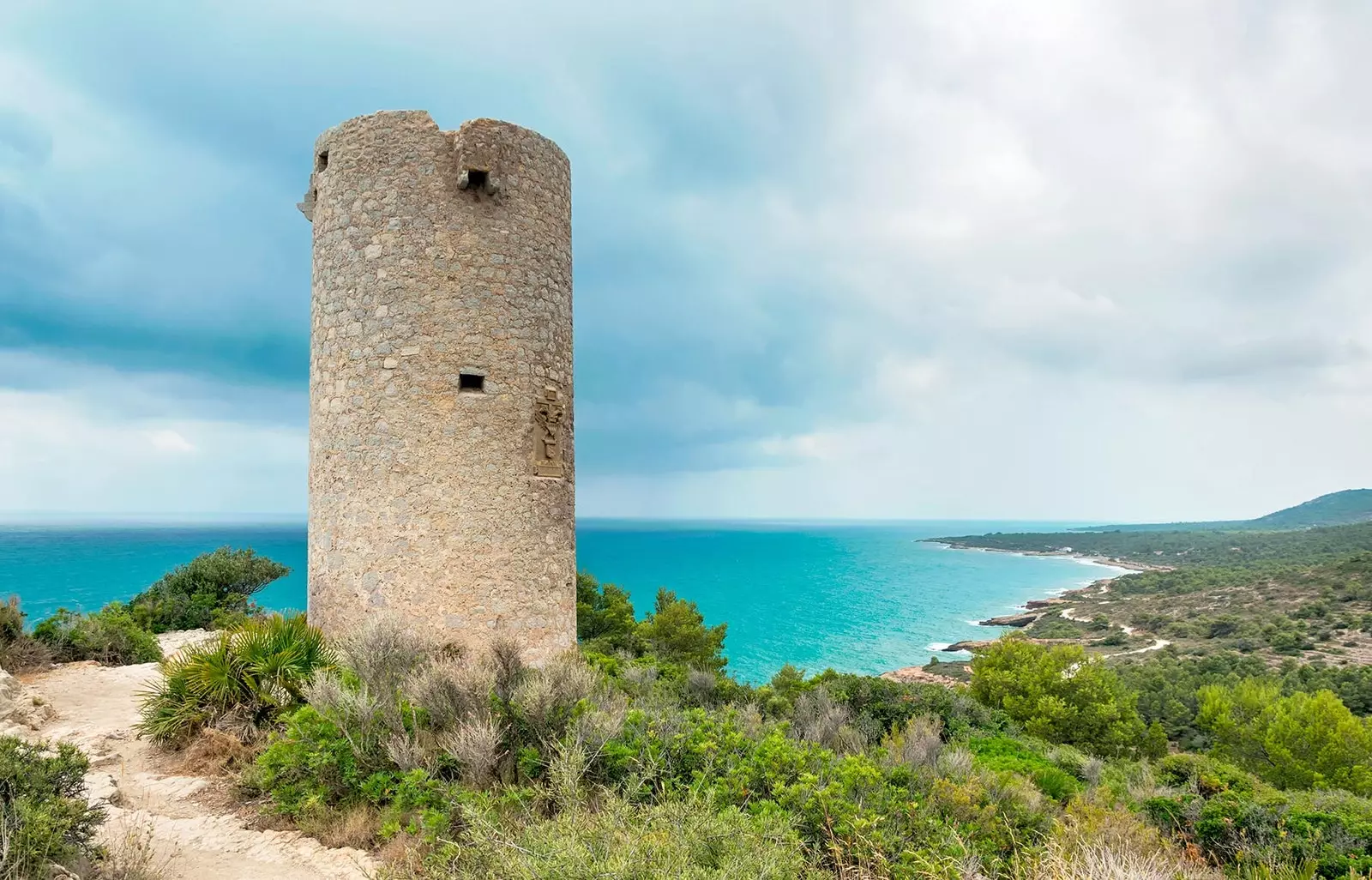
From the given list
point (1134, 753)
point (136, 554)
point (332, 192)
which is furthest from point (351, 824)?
point (136, 554)

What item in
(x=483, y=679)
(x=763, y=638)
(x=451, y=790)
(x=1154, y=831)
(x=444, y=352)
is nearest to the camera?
(x=451, y=790)

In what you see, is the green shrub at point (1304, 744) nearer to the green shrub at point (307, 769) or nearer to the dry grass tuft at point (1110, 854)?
the dry grass tuft at point (1110, 854)

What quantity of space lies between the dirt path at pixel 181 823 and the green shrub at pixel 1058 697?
55.1 ft

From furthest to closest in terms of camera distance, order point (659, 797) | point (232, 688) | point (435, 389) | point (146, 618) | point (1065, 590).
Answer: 1. point (1065, 590)
2. point (146, 618)
3. point (435, 389)
4. point (232, 688)
5. point (659, 797)

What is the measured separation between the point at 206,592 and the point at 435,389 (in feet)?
38.6

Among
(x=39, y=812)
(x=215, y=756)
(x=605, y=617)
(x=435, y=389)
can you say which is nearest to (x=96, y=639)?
(x=215, y=756)

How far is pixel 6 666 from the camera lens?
834cm

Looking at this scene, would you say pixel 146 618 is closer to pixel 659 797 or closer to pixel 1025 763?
pixel 659 797

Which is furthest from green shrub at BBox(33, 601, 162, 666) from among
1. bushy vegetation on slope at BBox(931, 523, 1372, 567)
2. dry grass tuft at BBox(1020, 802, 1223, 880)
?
bushy vegetation on slope at BBox(931, 523, 1372, 567)

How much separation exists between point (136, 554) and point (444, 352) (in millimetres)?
114383

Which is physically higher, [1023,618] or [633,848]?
[633,848]

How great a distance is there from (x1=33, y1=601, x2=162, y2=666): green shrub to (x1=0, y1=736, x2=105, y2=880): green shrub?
761cm

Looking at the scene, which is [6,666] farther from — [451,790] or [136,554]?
[136,554]

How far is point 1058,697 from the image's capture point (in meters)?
17.5
